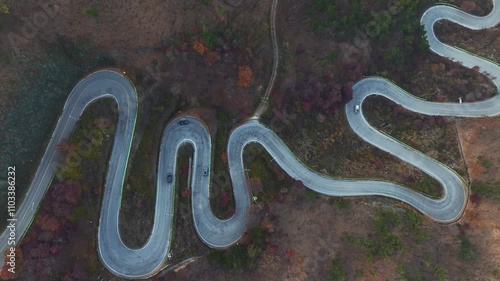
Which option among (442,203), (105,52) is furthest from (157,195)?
(442,203)

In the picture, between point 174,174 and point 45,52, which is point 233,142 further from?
point 45,52

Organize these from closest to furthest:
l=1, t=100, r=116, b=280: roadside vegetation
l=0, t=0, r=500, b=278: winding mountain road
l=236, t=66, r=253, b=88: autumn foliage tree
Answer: l=1, t=100, r=116, b=280: roadside vegetation < l=0, t=0, r=500, b=278: winding mountain road < l=236, t=66, r=253, b=88: autumn foliage tree

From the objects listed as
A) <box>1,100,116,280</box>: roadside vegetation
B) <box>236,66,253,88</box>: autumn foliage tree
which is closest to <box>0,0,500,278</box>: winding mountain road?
<box>1,100,116,280</box>: roadside vegetation

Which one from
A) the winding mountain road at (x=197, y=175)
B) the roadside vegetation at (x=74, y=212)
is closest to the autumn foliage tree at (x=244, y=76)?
the winding mountain road at (x=197, y=175)

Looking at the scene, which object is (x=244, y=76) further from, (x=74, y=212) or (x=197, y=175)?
(x=74, y=212)

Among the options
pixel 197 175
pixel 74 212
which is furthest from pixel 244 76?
pixel 74 212

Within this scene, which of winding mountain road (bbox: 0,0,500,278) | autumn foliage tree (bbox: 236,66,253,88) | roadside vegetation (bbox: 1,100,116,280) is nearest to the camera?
roadside vegetation (bbox: 1,100,116,280)

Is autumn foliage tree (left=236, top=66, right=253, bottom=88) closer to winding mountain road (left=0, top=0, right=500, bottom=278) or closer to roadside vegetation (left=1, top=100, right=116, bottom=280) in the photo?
winding mountain road (left=0, top=0, right=500, bottom=278)

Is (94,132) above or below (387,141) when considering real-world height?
above
